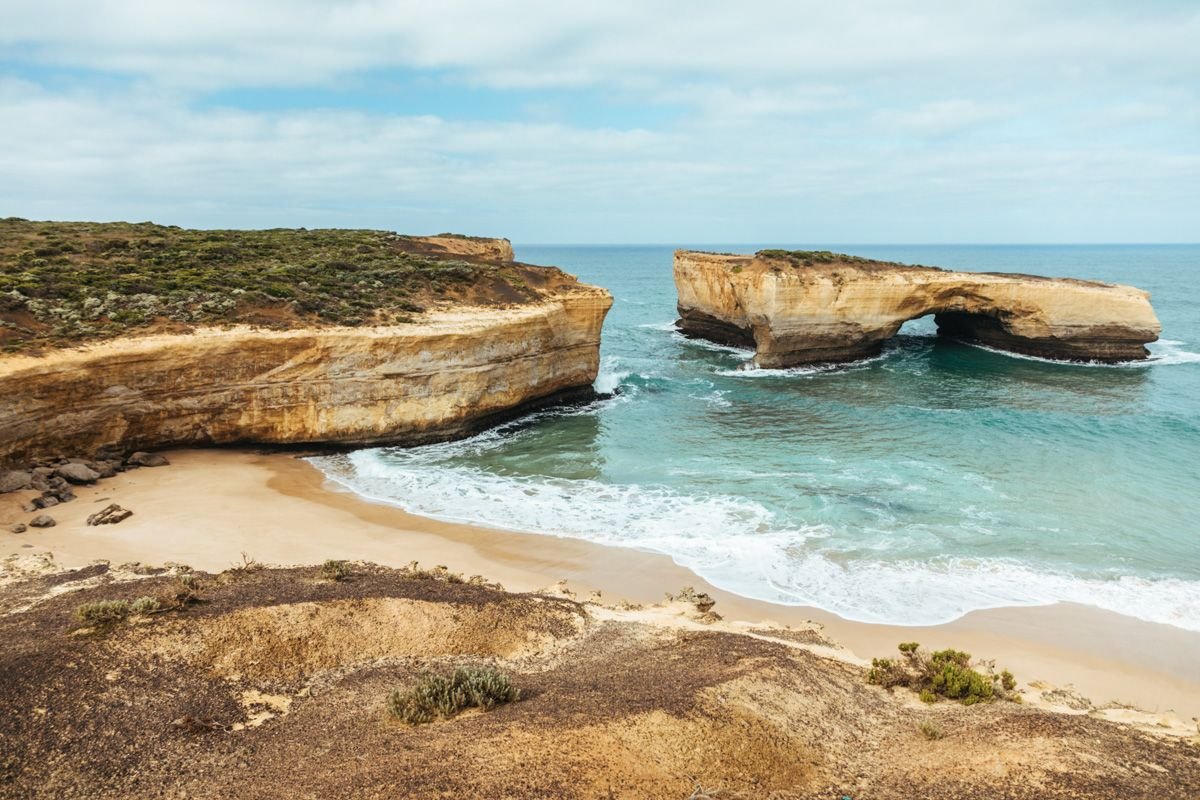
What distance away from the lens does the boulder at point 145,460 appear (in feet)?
63.5

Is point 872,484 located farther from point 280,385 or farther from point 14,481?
point 14,481

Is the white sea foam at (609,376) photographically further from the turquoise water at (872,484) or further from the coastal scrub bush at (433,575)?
the coastal scrub bush at (433,575)

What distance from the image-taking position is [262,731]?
25.1 feet

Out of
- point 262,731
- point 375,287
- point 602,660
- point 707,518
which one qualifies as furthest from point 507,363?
point 262,731

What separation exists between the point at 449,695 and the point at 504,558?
726cm

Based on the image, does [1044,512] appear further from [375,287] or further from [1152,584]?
[375,287]

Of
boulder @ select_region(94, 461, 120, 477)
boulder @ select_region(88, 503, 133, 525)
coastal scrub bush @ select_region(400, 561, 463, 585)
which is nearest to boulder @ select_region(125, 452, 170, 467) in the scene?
boulder @ select_region(94, 461, 120, 477)

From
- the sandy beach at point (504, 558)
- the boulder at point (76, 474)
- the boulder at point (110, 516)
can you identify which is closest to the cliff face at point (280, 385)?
the boulder at point (76, 474)

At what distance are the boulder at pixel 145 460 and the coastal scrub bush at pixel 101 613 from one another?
1133 cm

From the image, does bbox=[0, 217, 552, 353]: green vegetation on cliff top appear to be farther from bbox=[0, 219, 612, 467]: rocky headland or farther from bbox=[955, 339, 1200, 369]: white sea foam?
bbox=[955, 339, 1200, 369]: white sea foam

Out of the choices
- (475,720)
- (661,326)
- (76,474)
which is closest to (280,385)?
(76,474)

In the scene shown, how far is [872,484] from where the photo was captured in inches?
789

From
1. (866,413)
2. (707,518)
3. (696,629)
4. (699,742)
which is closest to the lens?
(699,742)

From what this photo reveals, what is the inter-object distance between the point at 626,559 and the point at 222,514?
9.32 meters
